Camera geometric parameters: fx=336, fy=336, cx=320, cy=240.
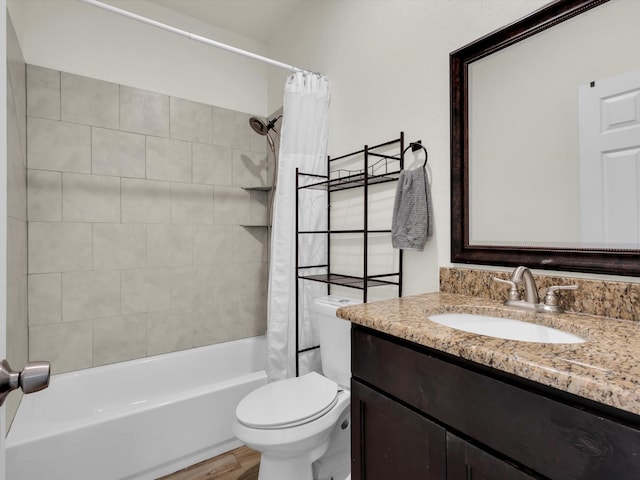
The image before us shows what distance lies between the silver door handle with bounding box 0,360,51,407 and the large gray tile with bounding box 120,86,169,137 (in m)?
1.99

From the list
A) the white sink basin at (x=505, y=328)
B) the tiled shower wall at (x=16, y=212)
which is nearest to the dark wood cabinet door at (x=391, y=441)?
the white sink basin at (x=505, y=328)

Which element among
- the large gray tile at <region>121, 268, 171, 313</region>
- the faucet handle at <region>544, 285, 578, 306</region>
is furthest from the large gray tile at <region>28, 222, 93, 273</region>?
the faucet handle at <region>544, 285, 578, 306</region>

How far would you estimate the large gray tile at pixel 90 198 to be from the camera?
193cm

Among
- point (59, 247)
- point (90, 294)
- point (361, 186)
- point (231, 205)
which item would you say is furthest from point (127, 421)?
point (361, 186)

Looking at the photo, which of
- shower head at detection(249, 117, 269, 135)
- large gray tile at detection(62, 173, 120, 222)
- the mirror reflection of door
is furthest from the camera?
shower head at detection(249, 117, 269, 135)

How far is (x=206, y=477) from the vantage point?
1657mm

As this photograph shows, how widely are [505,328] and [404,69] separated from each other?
118cm

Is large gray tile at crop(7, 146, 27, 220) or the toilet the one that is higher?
large gray tile at crop(7, 146, 27, 220)

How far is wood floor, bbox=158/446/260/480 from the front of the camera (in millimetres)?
1659

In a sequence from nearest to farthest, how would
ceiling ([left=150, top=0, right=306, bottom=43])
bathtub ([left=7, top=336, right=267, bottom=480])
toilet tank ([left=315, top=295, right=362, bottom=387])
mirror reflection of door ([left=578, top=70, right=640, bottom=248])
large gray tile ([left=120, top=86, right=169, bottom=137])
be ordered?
mirror reflection of door ([left=578, top=70, right=640, bottom=248]) < bathtub ([left=7, top=336, right=267, bottom=480]) < toilet tank ([left=315, top=295, right=362, bottom=387]) < large gray tile ([left=120, top=86, right=169, bottom=137]) < ceiling ([left=150, top=0, right=306, bottom=43])

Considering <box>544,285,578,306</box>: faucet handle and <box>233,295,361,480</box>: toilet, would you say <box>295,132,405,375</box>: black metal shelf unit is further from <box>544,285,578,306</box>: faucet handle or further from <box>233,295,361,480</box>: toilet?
<box>544,285,578,306</box>: faucet handle

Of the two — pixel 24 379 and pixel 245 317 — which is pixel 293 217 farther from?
pixel 24 379

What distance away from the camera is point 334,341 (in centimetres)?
161

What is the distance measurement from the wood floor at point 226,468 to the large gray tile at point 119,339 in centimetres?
79
